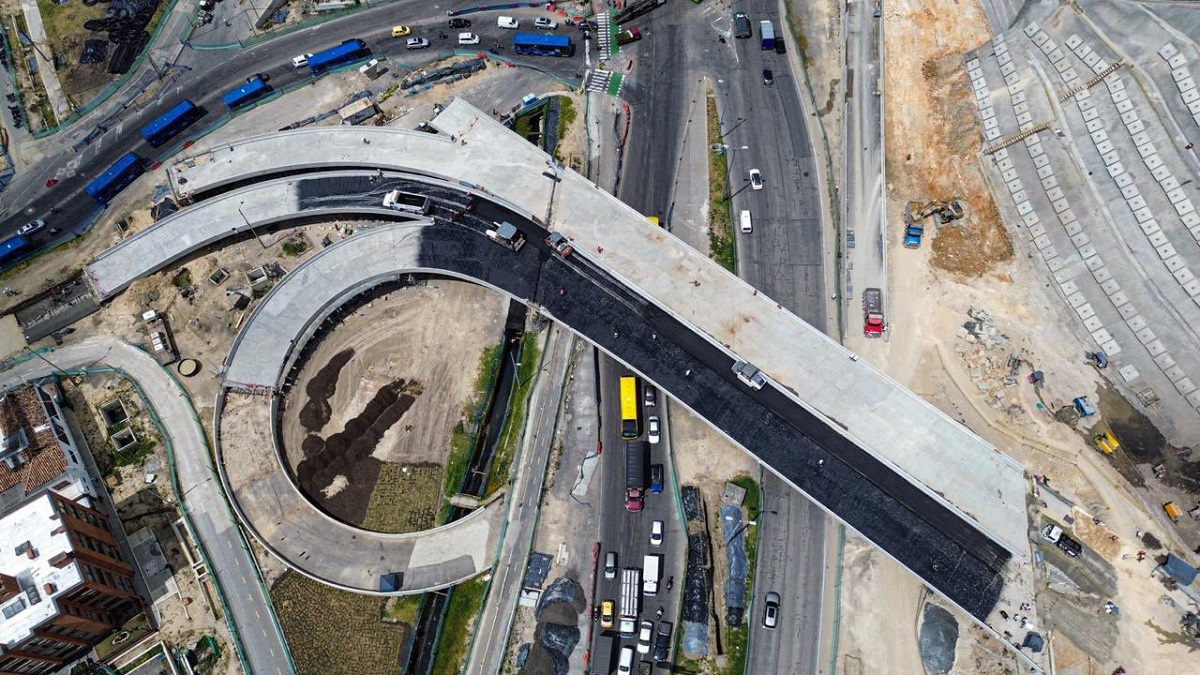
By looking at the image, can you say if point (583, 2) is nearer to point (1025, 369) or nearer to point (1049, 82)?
point (1049, 82)

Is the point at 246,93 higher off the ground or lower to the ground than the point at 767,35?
lower

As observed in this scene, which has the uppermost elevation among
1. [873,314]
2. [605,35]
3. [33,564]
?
[605,35]

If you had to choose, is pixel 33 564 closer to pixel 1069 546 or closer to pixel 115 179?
pixel 115 179

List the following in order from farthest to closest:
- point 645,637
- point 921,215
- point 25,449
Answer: point 921,215 < point 25,449 < point 645,637

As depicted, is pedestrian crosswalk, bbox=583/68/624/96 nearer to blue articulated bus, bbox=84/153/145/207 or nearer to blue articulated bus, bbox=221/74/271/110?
blue articulated bus, bbox=221/74/271/110

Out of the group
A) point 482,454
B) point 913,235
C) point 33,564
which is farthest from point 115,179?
point 913,235

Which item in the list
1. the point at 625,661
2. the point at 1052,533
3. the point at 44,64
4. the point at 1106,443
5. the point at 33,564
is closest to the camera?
the point at 33,564

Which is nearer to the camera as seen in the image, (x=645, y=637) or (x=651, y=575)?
(x=645, y=637)

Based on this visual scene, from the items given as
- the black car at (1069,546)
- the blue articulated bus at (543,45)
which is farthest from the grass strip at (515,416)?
the black car at (1069,546)
